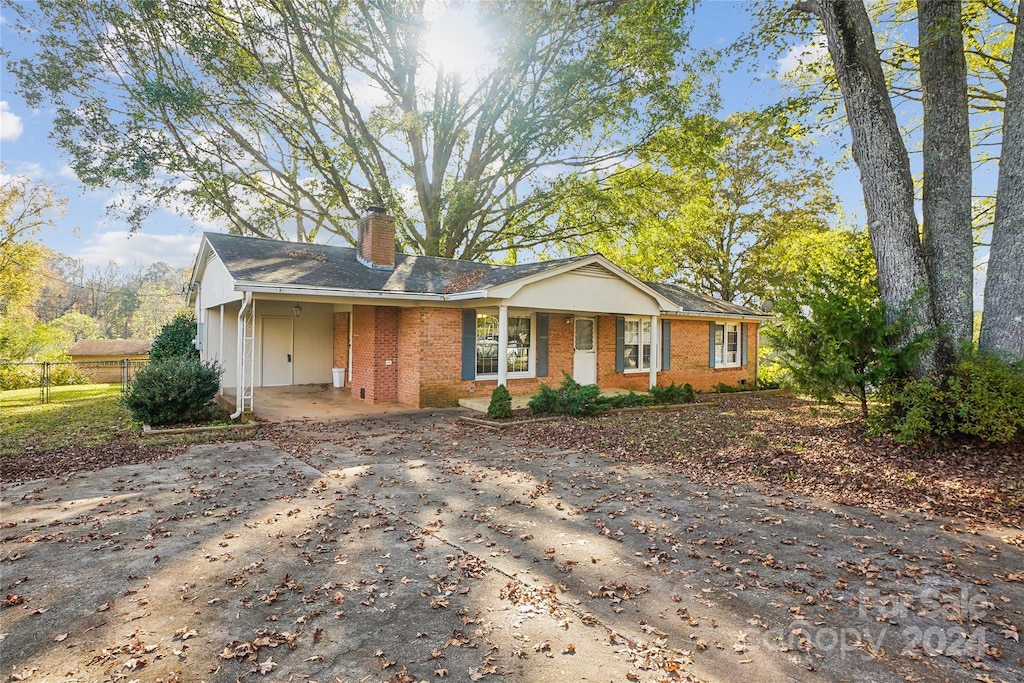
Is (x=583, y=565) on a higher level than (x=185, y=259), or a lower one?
lower

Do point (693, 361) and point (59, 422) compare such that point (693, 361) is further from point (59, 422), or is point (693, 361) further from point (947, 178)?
point (59, 422)

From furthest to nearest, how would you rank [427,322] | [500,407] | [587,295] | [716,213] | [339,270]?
[716,213] < [587,295] < [339,270] < [427,322] < [500,407]

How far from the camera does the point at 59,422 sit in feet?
34.7

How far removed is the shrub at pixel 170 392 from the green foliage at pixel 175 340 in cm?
731

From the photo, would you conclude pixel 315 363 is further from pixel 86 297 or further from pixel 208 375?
pixel 86 297

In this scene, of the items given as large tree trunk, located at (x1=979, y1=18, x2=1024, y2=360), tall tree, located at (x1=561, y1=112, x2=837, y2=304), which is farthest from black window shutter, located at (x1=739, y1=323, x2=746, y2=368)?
large tree trunk, located at (x1=979, y1=18, x2=1024, y2=360)

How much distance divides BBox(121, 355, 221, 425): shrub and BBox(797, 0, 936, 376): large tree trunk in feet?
39.4

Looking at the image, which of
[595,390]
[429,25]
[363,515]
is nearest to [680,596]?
[363,515]

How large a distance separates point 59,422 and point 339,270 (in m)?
6.52

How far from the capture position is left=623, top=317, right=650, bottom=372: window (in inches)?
638

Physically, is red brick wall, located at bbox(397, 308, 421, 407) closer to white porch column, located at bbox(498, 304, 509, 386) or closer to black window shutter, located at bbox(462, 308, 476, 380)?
black window shutter, located at bbox(462, 308, 476, 380)

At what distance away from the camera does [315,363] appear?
16766mm

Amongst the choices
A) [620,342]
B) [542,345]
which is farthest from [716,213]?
[542,345]

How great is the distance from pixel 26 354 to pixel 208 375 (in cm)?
1629
